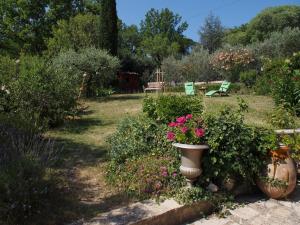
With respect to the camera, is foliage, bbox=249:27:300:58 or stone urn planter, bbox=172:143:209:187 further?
foliage, bbox=249:27:300:58

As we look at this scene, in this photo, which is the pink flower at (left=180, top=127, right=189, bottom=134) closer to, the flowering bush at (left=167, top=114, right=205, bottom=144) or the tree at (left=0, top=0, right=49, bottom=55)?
the flowering bush at (left=167, top=114, right=205, bottom=144)

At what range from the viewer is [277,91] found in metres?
10.3

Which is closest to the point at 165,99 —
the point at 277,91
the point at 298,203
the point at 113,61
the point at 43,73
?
the point at 298,203

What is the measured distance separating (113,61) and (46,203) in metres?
11.4

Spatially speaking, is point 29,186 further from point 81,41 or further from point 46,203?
point 81,41

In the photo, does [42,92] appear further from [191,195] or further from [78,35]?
[78,35]

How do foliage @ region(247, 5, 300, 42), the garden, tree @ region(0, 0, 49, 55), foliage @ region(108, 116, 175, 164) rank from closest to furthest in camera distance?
the garden, foliage @ region(108, 116, 175, 164), tree @ region(0, 0, 49, 55), foliage @ region(247, 5, 300, 42)

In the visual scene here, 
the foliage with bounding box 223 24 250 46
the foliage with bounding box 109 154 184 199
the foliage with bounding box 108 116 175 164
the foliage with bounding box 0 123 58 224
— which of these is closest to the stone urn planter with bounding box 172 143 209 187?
the foliage with bounding box 109 154 184 199

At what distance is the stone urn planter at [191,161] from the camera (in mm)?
3990

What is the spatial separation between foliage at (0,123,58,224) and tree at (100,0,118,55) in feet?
51.1

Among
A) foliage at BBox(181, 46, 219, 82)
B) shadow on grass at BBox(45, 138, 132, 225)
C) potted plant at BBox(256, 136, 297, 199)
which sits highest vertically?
foliage at BBox(181, 46, 219, 82)

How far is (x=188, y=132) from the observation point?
404cm

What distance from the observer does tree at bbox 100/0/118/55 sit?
19.0m

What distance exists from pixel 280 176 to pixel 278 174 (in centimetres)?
4
